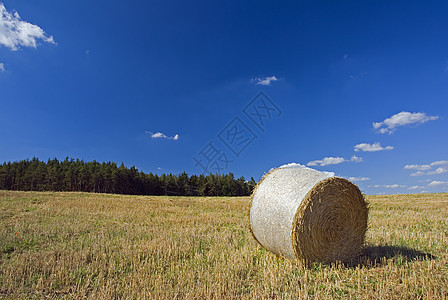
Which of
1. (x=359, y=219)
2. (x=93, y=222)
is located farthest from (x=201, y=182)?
(x=359, y=219)

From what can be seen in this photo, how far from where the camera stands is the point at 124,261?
5.71 m

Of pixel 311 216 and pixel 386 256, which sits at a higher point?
pixel 311 216

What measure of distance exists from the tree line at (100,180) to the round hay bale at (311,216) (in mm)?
54496

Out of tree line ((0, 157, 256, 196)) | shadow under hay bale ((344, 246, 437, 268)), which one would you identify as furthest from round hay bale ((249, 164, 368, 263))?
tree line ((0, 157, 256, 196))

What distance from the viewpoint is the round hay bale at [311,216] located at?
5668 millimetres

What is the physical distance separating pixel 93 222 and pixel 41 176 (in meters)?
63.2

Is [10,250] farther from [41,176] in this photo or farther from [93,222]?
[41,176]

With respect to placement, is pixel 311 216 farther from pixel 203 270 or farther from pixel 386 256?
pixel 203 270

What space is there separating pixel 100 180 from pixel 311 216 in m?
63.8

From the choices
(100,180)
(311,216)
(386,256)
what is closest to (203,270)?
(311,216)

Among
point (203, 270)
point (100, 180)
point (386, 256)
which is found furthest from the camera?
point (100, 180)

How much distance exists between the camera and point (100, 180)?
61.5 metres

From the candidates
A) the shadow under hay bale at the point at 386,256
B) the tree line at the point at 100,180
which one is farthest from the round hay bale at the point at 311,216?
the tree line at the point at 100,180

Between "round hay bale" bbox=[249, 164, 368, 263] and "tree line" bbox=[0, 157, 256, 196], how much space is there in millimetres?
54496
